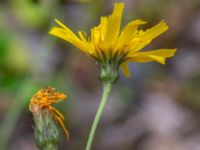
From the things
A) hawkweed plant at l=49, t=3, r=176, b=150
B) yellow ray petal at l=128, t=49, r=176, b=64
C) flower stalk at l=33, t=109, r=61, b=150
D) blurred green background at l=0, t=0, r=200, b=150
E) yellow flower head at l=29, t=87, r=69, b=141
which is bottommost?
flower stalk at l=33, t=109, r=61, b=150

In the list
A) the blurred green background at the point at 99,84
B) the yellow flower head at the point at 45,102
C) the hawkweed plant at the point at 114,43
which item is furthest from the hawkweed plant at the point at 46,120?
the blurred green background at the point at 99,84

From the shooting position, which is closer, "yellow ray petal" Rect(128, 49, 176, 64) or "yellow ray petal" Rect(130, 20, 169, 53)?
"yellow ray petal" Rect(128, 49, 176, 64)

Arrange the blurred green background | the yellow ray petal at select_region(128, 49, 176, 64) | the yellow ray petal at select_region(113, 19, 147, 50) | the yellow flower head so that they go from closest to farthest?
the yellow ray petal at select_region(128, 49, 176, 64)
the yellow ray petal at select_region(113, 19, 147, 50)
the yellow flower head
the blurred green background

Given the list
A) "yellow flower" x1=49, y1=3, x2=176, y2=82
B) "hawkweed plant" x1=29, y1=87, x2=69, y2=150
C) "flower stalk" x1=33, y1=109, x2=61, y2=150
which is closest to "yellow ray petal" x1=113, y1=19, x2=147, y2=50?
"yellow flower" x1=49, y1=3, x2=176, y2=82

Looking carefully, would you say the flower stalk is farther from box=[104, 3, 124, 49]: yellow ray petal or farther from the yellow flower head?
box=[104, 3, 124, 49]: yellow ray petal

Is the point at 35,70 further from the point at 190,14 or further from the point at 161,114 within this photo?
the point at 190,14

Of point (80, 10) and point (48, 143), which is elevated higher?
point (80, 10)

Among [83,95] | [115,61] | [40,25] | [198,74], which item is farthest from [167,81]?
[115,61]
